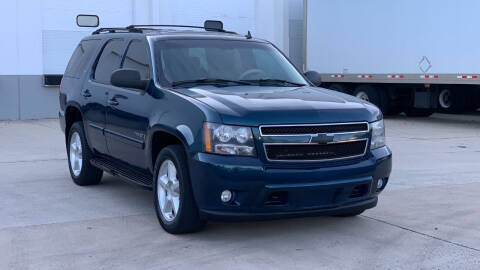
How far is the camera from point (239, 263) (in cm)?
500

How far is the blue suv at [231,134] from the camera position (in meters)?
5.20

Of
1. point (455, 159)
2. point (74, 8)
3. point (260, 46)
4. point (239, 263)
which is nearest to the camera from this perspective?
point (239, 263)

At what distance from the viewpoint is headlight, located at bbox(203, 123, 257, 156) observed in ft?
17.0

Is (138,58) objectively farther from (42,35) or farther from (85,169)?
(42,35)

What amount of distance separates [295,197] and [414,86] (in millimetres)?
13711

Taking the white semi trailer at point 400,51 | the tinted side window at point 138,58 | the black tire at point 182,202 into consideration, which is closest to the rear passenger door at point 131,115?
the tinted side window at point 138,58

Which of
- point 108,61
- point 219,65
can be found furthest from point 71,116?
point 219,65

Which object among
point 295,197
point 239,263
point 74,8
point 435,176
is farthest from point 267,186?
point 74,8

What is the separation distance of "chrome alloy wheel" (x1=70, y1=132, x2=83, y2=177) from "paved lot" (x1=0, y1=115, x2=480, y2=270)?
0.24 m

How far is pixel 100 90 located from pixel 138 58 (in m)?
0.75

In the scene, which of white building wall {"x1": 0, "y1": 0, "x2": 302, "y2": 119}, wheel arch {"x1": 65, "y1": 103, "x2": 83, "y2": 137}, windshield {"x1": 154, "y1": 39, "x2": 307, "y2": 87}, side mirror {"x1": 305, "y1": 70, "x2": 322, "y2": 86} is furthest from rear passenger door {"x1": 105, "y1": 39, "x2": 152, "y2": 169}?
white building wall {"x1": 0, "y1": 0, "x2": 302, "y2": 119}

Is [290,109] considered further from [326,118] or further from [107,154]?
[107,154]

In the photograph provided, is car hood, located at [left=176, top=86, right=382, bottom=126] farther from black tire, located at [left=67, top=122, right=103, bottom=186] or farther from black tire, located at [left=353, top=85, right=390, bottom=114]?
black tire, located at [left=353, top=85, right=390, bottom=114]

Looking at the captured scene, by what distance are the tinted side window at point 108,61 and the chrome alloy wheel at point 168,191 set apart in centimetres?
192
